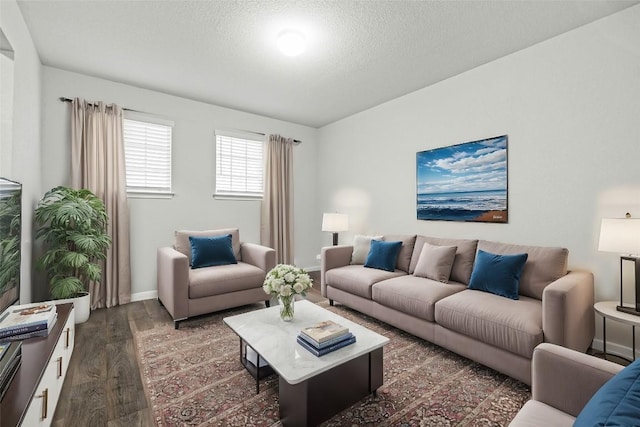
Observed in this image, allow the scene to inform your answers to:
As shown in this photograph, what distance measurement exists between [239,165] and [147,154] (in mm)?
1267

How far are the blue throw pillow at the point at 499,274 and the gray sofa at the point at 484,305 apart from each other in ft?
0.21

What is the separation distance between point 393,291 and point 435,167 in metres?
1.68

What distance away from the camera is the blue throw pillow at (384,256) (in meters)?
3.42

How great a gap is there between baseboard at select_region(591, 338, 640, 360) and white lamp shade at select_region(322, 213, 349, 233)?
290 centimetres

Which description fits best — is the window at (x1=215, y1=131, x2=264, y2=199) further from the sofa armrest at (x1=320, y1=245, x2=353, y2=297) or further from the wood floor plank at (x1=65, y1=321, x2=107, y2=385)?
the wood floor plank at (x1=65, y1=321, x2=107, y2=385)

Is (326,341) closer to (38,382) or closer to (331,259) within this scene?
(38,382)

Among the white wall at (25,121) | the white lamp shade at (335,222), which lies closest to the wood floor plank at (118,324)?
the white wall at (25,121)

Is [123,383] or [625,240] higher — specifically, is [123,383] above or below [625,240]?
below

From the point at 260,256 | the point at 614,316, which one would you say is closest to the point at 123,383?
the point at 260,256

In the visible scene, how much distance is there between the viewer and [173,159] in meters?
4.11

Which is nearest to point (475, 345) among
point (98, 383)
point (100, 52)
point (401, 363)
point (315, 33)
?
point (401, 363)

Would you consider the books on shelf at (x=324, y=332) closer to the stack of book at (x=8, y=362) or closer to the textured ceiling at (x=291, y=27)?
the stack of book at (x=8, y=362)

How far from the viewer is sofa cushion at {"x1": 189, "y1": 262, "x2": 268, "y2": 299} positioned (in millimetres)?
3073

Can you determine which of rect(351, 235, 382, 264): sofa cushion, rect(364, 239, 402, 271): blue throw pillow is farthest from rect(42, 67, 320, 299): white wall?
rect(364, 239, 402, 271): blue throw pillow
